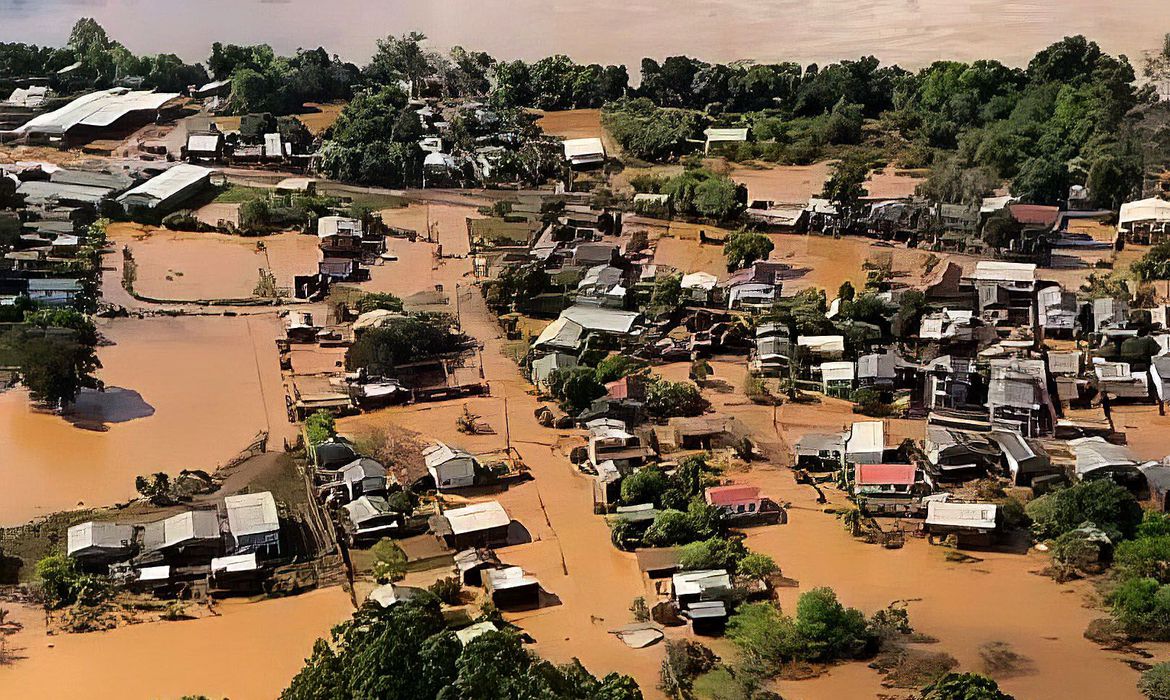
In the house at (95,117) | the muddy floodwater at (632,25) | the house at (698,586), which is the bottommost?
the house at (698,586)

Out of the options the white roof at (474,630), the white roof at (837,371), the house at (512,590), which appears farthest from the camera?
the white roof at (837,371)

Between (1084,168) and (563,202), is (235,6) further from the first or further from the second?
(1084,168)

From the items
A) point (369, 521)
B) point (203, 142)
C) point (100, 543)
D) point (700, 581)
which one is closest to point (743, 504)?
point (700, 581)

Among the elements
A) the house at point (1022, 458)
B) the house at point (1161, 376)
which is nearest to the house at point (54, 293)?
the house at point (1022, 458)

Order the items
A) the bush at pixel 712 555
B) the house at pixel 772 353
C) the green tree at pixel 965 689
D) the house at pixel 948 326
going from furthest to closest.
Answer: the house at pixel 948 326 → the house at pixel 772 353 → the bush at pixel 712 555 → the green tree at pixel 965 689

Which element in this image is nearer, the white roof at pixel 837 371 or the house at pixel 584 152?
the white roof at pixel 837 371

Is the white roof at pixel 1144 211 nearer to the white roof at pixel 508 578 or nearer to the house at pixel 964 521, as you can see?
the house at pixel 964 521

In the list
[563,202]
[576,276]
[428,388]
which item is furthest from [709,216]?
[428,388]

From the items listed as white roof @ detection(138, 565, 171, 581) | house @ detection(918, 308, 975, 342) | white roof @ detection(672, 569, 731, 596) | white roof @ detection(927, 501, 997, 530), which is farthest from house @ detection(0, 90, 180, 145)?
white roof @ detection(927, 501, 997, 530)
